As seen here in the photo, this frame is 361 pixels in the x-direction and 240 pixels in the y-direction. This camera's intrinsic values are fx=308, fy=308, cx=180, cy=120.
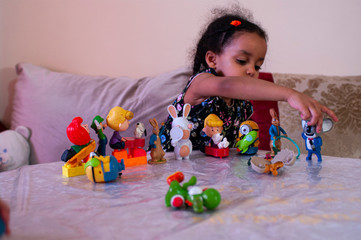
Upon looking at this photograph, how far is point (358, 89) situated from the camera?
1.57m

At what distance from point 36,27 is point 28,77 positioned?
11.7 inches

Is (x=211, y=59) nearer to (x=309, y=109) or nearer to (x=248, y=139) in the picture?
(x=248, y=139)

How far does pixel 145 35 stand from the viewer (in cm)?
166

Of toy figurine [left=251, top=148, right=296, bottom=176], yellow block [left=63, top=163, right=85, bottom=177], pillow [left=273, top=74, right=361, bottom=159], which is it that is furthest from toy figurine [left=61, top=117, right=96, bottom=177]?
pillow [left=273, top=74, right=361, bottom=159]

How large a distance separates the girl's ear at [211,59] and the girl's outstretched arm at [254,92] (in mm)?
137

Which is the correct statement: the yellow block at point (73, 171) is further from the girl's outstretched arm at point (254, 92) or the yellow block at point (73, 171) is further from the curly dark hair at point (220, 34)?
the curly dark hair at point (220, 34)

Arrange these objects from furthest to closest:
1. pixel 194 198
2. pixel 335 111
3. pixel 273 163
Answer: pixel 335 111, pixel 273 163, pixel 194 198

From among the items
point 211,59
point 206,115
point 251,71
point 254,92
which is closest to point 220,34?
point 211,59

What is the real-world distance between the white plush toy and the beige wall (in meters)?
0.27

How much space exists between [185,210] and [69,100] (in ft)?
3.45

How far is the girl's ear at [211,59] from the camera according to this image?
1.21m

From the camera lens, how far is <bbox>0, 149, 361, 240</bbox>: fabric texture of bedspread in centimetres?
40

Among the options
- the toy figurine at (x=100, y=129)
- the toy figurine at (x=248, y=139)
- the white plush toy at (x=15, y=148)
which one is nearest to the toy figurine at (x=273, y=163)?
the toy figurine at (x=248, y=139)

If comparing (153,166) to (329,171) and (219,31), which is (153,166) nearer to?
(329,171)
